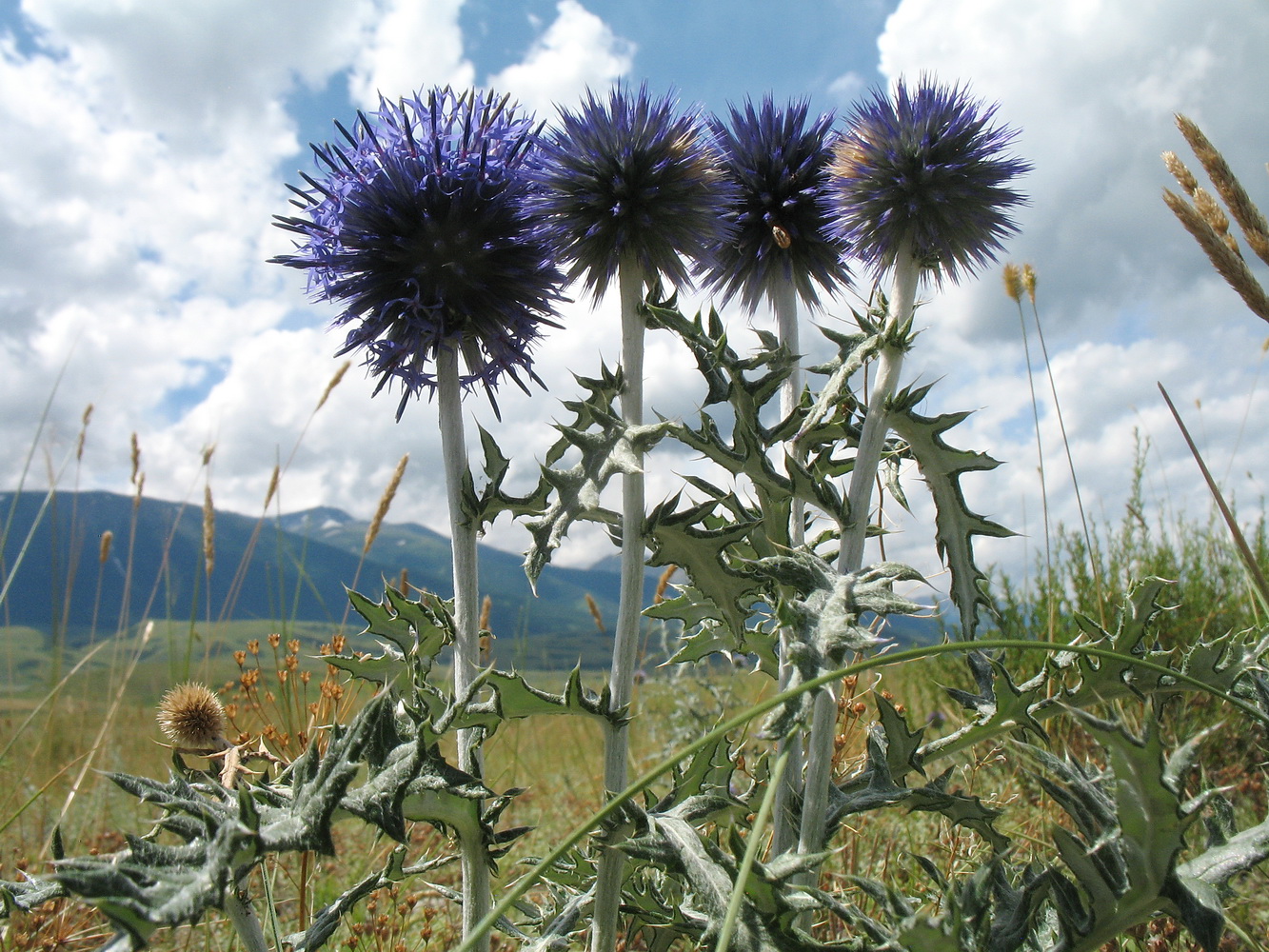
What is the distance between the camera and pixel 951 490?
6.37 feet

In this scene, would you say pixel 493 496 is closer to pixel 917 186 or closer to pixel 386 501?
pixel 917 186

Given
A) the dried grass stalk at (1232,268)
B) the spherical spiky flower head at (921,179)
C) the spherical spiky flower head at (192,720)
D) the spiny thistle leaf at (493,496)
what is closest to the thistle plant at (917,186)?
the spherical spiky flower head at (921,179)

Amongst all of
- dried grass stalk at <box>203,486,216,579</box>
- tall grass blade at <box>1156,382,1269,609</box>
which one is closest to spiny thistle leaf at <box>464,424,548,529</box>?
tall grass blade at <box>1156,382,1269,609</box>

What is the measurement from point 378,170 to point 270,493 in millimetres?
2681

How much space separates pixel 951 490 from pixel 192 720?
6.10 ft

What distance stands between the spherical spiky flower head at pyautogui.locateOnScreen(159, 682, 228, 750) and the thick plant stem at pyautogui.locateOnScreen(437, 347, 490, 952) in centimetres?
Result: 58

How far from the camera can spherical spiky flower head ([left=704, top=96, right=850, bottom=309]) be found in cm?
251

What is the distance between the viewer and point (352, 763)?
1.28m

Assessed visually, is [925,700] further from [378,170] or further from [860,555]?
[378,170]

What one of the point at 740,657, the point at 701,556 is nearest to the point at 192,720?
the point at 701,556

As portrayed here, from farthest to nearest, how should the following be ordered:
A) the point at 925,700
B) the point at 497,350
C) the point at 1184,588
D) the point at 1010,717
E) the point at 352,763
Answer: the point at 925,700 < the point at 1184,588 < the point at 497,350 < the point at 1010,717 < the point at 352,763

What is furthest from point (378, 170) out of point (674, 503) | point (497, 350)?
point (674, 503)

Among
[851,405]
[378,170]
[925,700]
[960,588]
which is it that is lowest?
[925,700]

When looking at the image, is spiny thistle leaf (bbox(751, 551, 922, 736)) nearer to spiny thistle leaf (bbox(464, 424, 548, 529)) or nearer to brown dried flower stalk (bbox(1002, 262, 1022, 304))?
spiny thistle leaf (bbox(464, 424, 548, 529))
